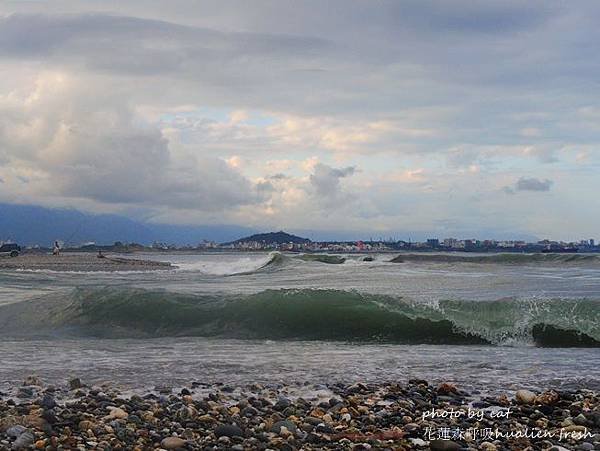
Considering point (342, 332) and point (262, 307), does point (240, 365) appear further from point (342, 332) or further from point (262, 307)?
point (262, 307)

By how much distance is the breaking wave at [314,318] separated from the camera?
13891 mm

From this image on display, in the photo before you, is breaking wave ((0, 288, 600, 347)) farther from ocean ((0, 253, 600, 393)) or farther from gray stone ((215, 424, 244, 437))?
gray stone ((215, 424, 244, 437))

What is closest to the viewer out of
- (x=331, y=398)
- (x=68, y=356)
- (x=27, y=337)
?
(x=331, y=398)

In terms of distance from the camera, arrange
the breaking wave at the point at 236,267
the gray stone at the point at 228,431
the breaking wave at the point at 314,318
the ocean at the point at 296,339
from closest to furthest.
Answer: the gray stone at the point at 228,431
the ocean at the point at 296,339
the breaking wave at the point at 314,318
the breaking wave at the point at 236,267

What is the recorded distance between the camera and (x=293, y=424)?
637cm

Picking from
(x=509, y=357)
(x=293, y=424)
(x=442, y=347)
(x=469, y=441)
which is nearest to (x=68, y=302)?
(x=442, y=347)

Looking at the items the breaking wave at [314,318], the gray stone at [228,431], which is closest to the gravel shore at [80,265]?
the breaking wave at [314,318]

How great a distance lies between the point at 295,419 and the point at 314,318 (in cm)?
886

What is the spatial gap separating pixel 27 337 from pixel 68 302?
11.7 feet

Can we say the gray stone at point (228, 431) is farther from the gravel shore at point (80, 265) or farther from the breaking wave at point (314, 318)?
the gravel shore at point (80, 265)

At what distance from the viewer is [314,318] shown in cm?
1548

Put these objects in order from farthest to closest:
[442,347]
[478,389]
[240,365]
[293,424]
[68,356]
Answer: [442,347]
[68,356]
[240,365]
[478,389]
[293,424]

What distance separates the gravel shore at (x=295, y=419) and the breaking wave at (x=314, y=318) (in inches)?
237

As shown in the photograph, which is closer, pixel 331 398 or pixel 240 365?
pixel 331 398
